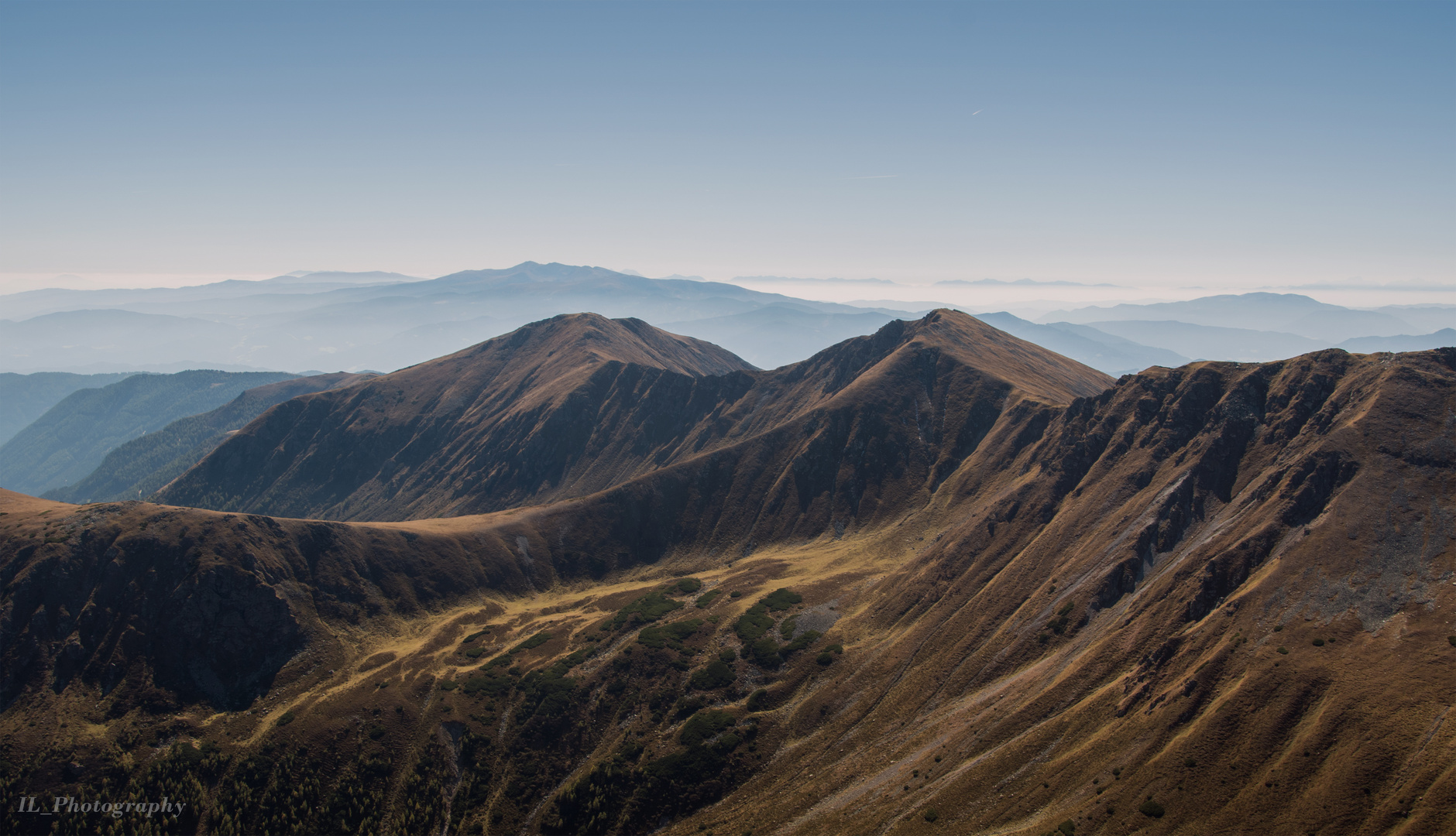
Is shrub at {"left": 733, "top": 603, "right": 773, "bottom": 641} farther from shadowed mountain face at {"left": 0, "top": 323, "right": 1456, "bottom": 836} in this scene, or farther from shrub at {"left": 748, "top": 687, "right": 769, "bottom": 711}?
shrub at {"left": 748, "top": 687, "right": 769, "bottom": 711}

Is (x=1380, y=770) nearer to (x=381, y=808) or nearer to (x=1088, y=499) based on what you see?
(x=1088, y=499)

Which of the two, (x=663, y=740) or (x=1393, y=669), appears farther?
(x=663, y=740)

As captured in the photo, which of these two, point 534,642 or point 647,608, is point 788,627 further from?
point 534,642

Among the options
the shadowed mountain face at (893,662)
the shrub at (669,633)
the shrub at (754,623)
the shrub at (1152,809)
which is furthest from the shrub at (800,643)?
the shrub at (1152,809)

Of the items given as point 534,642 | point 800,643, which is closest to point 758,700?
point 800,643

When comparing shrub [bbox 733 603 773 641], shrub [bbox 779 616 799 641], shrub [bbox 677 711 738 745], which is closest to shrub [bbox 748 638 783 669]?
shrub [bbox 733 603 773 641]

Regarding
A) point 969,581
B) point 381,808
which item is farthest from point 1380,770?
point 381,808
